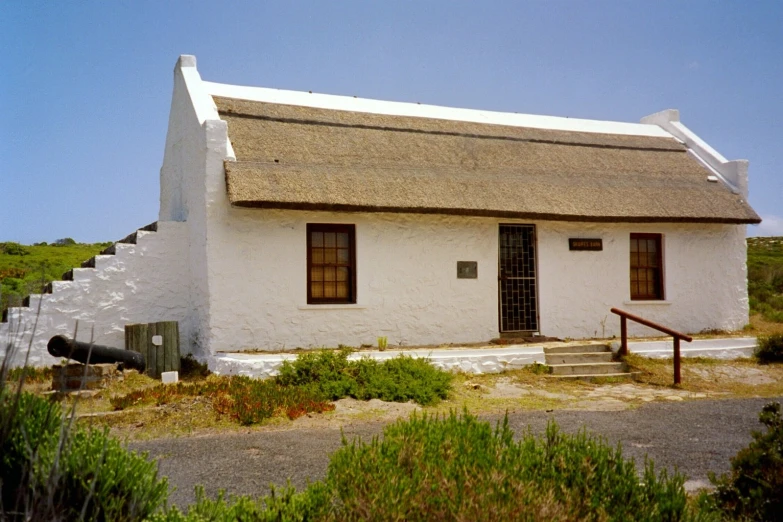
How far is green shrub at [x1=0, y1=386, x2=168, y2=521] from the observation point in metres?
3.11

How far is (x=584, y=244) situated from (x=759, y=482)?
9.85m

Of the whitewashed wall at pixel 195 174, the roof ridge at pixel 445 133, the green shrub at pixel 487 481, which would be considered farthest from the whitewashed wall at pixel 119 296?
the green shrub at pixel 487 481

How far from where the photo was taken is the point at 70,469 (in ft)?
10.9

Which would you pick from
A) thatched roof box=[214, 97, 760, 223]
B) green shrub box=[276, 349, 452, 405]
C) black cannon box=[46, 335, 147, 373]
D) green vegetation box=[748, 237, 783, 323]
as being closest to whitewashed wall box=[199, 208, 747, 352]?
thatched roof box=[214, 97, 760, 223]

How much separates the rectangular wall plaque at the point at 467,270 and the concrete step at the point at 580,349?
205 centimetres

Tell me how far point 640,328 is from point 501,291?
11.4ft

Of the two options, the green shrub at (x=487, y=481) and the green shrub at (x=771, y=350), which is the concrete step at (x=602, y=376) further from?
the green shrub at (x=487, y=481)

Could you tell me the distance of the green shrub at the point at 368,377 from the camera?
9539 mm

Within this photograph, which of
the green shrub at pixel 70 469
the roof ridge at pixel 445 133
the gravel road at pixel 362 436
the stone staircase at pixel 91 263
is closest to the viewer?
the green shrub at pixel 70 469

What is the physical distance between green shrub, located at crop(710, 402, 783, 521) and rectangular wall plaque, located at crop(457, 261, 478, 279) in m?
8.43

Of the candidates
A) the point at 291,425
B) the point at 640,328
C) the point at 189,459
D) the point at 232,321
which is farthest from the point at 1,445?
the point at 640,328

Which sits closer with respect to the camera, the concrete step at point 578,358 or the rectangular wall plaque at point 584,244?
the concrete step at point 578,358

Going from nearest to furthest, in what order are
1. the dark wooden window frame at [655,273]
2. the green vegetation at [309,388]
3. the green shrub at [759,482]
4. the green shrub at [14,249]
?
the green shrub at [759,482]
the green vegetation at [309,388]
the dark wooden window frame at [655,273]
the green shrub at [14,249]

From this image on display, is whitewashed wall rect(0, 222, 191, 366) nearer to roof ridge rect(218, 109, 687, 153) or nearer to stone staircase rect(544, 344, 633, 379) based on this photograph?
roof ridge rect(218, 109, 687, 153)
